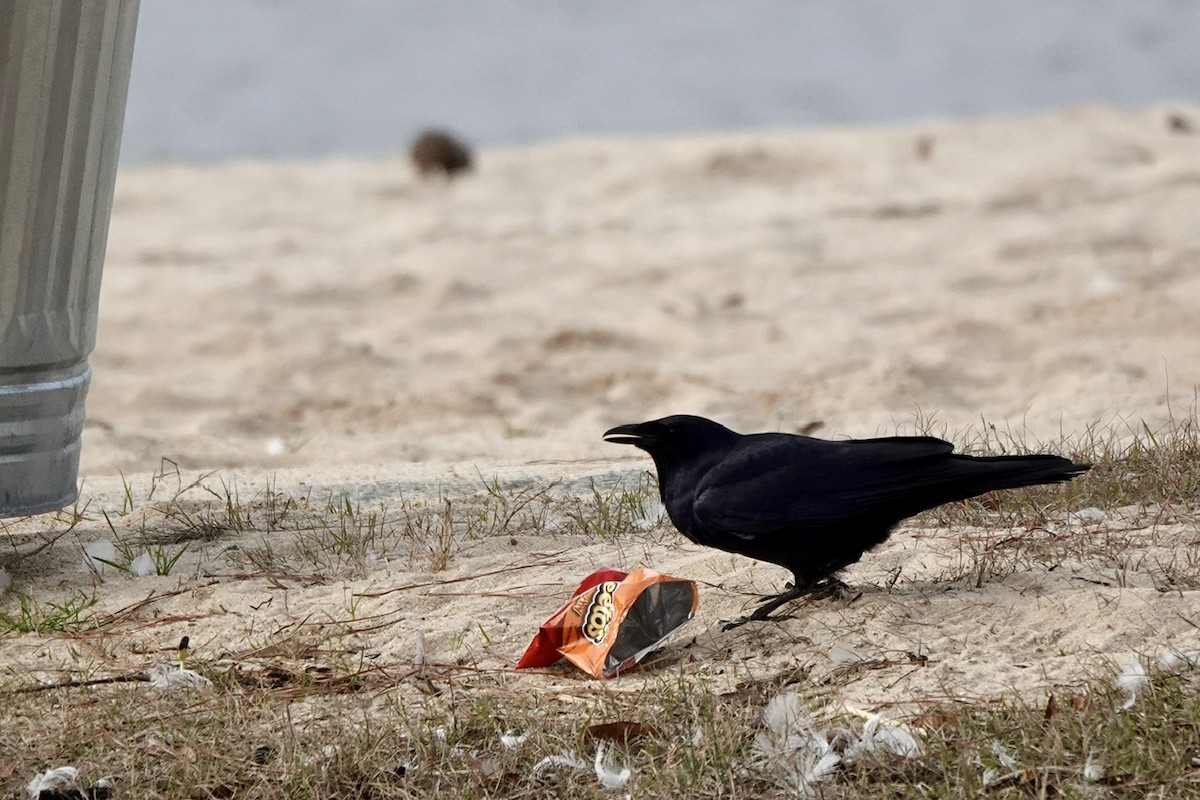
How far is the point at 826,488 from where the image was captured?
2.75 m

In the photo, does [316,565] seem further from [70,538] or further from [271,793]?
[271,793]

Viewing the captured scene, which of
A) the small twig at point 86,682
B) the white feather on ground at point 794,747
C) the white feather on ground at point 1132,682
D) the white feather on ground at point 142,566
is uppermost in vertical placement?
the white feather on ground at point 1132,682

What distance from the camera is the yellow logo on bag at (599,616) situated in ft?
8.86

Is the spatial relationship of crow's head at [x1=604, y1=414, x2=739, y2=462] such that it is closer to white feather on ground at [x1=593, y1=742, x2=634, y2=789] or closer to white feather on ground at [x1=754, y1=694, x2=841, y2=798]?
white feather on ground at [x1=754, y1=694, x2=841, y2=798]

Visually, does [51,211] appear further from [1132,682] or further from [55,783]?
[1132,682]

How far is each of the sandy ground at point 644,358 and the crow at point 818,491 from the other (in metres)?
0.16

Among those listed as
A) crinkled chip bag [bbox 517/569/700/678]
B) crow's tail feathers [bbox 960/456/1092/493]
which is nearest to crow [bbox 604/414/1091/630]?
crow's tail feathers [bbox 960/456/1092/493]

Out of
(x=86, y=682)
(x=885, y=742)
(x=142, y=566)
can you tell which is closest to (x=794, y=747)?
(x=885, y=742)

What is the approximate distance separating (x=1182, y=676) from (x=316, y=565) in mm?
1787

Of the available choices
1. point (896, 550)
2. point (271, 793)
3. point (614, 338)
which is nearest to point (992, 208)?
point (614, 338)

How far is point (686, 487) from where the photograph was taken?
9.30 feet

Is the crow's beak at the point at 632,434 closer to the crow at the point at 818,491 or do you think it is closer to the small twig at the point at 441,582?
the crow at the point at 818,491

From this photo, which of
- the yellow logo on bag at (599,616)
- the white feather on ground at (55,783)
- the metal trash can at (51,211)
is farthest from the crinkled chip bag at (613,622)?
the metal trash can at (51,211)

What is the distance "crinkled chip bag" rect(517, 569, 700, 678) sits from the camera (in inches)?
106
